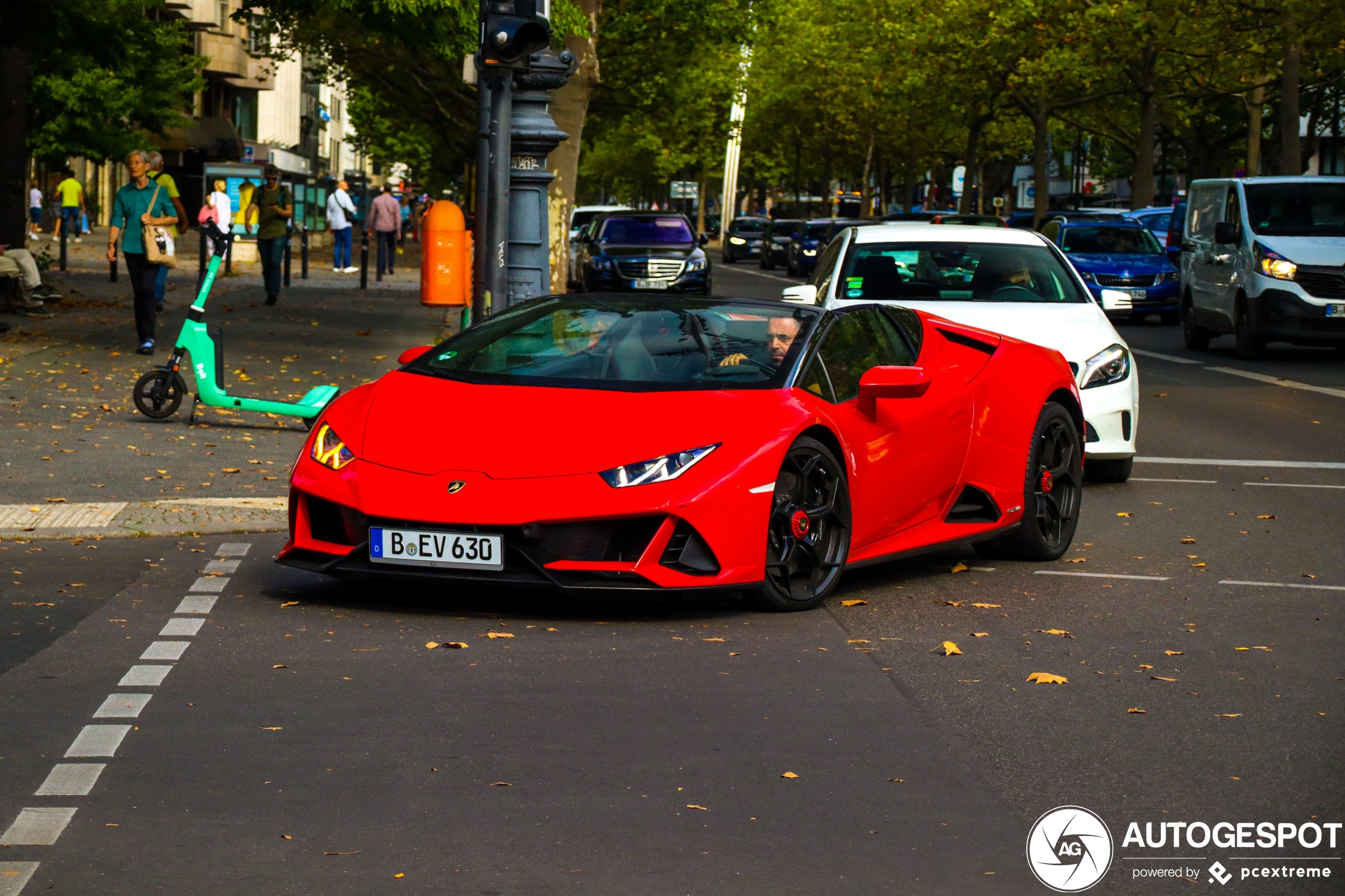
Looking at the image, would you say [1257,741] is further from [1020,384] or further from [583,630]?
[1020,384]

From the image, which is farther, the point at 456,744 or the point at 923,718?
the point at 923,718

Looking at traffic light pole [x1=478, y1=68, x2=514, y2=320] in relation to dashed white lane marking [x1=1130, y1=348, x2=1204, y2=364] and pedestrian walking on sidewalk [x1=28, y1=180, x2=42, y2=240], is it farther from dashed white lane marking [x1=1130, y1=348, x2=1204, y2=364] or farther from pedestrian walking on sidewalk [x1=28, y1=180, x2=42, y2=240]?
pedestrian walking on sidewalk [x1=28, y1=180, x2=42, y2=240]

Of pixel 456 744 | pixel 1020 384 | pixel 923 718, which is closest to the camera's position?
pixel 456 744

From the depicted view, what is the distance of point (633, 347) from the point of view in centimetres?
819

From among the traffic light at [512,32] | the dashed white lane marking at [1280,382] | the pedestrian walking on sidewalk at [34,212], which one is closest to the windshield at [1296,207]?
the dashed white lane marking at [1280,382]

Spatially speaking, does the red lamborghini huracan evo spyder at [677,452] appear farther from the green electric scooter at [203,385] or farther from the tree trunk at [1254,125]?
the tree trunk at [1254,125]

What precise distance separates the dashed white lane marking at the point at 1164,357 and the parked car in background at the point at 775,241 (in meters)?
35.9

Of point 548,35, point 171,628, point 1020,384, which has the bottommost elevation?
point 171,628

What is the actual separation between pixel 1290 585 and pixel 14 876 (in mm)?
6004

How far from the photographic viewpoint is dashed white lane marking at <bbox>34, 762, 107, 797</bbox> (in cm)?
491

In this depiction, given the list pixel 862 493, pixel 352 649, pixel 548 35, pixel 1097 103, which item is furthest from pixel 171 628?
pixel 1097 103

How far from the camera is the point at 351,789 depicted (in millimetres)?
4980

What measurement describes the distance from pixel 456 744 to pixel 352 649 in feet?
4.70

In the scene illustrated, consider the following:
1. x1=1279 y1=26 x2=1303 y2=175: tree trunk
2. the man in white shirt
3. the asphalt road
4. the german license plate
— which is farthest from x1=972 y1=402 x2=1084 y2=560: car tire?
the man in white shirt
